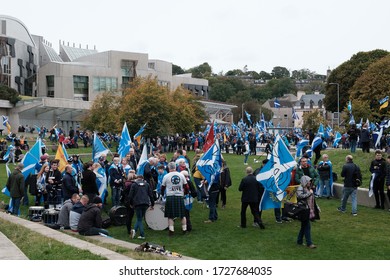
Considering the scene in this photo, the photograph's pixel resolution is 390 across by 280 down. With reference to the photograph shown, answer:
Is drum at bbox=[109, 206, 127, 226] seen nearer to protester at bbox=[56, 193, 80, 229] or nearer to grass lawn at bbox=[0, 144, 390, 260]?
grass lawn at bbox=[0, 144, 390, 260]

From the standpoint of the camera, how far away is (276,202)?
14.7 meters

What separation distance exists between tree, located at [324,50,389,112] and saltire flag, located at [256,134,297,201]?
67.9m

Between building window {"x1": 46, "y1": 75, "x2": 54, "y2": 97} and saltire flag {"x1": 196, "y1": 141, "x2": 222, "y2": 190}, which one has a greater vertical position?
building window {"x1": 46, "y1": 75, "x2": 54, "y2": 97}

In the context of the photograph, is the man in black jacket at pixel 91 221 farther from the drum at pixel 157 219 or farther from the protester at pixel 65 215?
the drum at pixel 157 219

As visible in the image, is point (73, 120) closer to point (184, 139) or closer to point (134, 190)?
point (184, 139)

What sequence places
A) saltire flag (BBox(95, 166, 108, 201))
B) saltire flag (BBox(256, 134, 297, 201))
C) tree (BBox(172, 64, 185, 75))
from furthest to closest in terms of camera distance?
tree (BBox(172, 64, 185, 75)) < saltire flag (BBox(95, 166, 108, 201)) < saltire flag (BBox(256, 134, 297, 201))

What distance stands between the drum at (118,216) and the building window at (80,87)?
7456 centimetres

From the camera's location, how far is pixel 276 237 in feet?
43.6

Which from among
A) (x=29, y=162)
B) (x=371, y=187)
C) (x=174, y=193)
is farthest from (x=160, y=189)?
(x=371, y=187)

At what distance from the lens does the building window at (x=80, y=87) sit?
87625 millimetres

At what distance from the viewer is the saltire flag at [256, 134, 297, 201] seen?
1441 centimetres

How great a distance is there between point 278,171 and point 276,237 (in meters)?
1.97

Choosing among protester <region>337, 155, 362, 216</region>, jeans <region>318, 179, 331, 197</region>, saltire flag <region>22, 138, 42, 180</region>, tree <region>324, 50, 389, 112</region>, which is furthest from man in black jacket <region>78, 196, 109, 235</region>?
tree <region>324, 50, 389, 112</region>

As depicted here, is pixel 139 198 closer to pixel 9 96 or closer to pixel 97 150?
pixel 97 150
